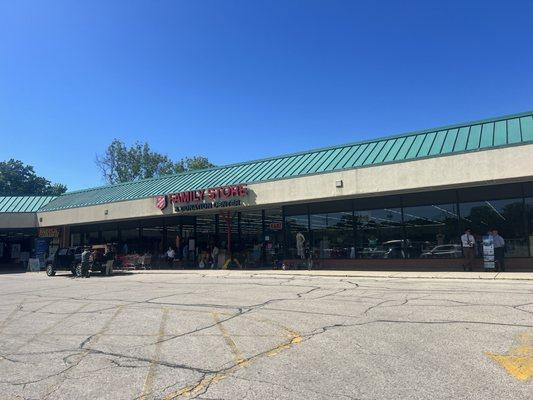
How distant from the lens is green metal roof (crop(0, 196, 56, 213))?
3813 centimetres

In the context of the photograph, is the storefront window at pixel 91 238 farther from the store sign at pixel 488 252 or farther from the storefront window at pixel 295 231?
the store sign at pixel 488 252

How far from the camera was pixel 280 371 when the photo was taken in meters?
6.24

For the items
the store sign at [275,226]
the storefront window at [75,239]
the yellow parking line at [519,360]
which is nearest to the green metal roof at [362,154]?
the store sign at [275,226]

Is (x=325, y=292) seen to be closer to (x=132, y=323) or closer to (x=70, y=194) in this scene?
(x=132, y=323)

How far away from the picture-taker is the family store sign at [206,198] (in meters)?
26.3

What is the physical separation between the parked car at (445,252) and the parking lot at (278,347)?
8.26 meters

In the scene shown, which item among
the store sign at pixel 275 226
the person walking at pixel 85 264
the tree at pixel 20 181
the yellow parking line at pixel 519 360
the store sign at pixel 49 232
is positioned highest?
the tree at pixel 20 181

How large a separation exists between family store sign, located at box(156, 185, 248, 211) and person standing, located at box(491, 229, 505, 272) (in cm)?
1216

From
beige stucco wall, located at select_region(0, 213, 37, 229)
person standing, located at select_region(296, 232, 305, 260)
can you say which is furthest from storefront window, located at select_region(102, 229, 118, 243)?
person standing, located at select_region(296, 232, 305, 260)

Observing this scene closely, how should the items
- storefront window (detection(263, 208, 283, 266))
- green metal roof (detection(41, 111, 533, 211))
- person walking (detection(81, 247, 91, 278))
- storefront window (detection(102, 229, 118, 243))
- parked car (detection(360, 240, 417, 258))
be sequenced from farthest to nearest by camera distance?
storefront window (detection(102, 229, 118, 243))
storefront window (detection(263, 208, 283, 266))
person walking (detection(81, 247, 91, 278))
parked car (detection(360, 240, 417, 258))
green metal roof (detection(41, 111, 533, 211))

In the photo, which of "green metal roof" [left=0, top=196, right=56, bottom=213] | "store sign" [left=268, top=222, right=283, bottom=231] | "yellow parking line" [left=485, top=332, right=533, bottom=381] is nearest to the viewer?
"yellow parking line" [left=485, top=332, right=533, bottom=381]

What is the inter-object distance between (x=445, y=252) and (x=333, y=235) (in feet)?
18.6

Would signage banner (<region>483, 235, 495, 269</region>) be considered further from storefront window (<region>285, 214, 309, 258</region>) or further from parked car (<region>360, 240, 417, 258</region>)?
storefront window (<region>285, 214, 309, 258</region>)

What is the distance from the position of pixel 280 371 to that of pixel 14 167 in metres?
83.6
